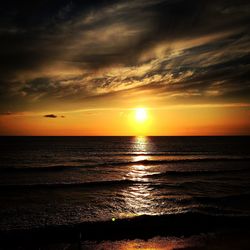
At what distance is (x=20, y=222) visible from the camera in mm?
11016

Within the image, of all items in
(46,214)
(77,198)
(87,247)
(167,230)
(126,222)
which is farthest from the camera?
(77,198)

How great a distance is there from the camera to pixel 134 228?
1028 centimetres

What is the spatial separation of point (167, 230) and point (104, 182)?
11.4 metres

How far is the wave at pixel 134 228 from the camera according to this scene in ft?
31.0

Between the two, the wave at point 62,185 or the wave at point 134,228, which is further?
the wave at point 62,185

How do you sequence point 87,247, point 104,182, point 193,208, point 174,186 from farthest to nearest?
1. point 104,182
2. point 174,186
3. point 193,208
4. point 87,247

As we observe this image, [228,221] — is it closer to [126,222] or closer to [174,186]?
[126,222]

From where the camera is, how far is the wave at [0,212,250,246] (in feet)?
31.0

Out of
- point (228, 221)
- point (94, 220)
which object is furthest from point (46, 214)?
point (228, 221)

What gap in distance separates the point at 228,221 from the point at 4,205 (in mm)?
11988

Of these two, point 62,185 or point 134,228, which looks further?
point 62,185

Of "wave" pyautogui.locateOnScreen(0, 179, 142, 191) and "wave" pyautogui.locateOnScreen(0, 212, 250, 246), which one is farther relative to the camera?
"wave" pyautogui.locateOnScreen(0, 179, 142, 191)

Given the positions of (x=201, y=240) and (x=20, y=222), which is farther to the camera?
(x=20, y=222)

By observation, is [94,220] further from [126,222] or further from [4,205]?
[4,205]
